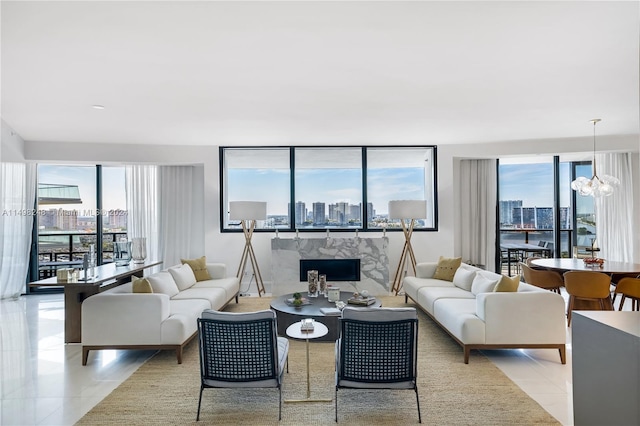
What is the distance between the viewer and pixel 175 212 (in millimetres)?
7750

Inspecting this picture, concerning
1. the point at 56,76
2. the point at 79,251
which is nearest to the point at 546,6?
the point at 56,76

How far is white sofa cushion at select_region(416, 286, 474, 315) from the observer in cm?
493

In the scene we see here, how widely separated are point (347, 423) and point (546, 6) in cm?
342

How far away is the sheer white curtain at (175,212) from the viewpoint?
25.3 ft

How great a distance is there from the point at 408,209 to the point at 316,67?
3.67 metres

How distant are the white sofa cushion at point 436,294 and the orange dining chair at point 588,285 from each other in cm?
124

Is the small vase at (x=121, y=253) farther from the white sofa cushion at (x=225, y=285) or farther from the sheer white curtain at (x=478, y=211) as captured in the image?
the sheer white curtain at (x=478, y=211)

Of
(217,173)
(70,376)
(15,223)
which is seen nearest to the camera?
(70,376)

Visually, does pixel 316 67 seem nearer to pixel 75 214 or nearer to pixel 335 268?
pixel 335 268

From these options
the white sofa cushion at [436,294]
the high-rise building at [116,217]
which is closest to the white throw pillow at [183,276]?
the high-rise building at [116,217]

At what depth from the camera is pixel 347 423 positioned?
2736mm

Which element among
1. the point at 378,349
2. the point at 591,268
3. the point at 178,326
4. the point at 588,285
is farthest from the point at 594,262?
the point at 178,326

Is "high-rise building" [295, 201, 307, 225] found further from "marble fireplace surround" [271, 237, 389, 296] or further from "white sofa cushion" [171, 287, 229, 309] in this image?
"white sofa cushion" [171, 287, 229, 309]

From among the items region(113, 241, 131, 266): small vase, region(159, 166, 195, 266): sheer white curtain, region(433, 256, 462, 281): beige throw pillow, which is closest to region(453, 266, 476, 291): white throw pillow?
region(433, 256, 462, 281): beige throw pillow
